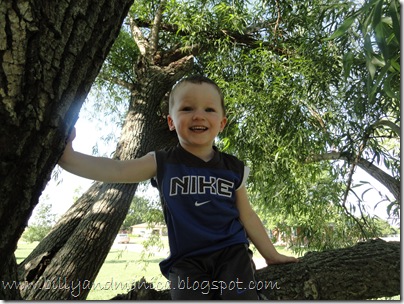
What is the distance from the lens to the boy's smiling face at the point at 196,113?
101 cm

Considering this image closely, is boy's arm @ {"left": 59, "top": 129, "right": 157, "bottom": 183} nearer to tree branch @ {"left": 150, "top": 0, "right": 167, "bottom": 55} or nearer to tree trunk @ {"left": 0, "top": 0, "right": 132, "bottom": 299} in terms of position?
tree trunk @ {"left": 0, "top": 0, "right": 132, "bottom": 299}

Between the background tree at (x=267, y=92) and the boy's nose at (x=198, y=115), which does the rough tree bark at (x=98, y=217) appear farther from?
the boy's nose at (x=198, y=115)

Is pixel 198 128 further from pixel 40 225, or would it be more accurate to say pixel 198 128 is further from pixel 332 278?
pixel 40 225

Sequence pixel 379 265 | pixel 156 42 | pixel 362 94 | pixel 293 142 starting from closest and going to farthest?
pixel 379 265 → pixel 362 94 → pixel 293 142 → pixel 156 42

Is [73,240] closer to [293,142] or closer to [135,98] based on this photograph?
[135,98]

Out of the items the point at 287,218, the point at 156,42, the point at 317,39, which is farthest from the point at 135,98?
the point at 287,218

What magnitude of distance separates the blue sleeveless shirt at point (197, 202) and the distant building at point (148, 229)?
8.42ft

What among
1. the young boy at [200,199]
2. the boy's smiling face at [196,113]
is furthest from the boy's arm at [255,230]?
the boy's smiling face at [196,113]

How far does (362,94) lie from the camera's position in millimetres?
2254

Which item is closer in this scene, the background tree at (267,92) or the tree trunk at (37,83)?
the tree trunk at (37,83)

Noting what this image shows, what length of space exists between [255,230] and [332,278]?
0.22 metres

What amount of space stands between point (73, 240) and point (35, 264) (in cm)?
18

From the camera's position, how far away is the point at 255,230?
1063mm

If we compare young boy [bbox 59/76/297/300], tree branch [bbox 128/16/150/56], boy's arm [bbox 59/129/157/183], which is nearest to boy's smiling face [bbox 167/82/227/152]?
young boy [bbox 59/76/297/300]
